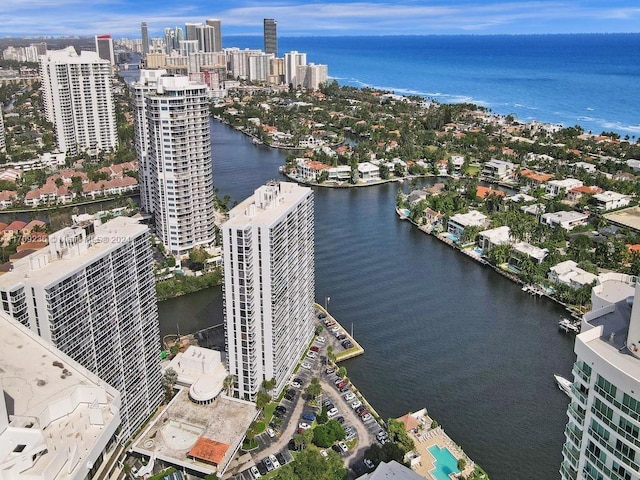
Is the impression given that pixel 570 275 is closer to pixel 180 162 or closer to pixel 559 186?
pixel 559 186

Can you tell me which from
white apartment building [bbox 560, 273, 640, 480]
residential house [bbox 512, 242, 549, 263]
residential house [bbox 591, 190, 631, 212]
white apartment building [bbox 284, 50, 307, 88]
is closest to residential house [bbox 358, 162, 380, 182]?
residential house [bbox 591, 190, 631, 212]

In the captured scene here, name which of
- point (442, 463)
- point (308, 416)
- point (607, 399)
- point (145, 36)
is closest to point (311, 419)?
point (308, 416)

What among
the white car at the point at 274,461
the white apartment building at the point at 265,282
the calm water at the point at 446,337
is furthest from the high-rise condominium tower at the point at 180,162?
the white car at the point at 274,461

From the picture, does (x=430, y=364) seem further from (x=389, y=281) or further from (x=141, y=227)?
(x=141, y=227)

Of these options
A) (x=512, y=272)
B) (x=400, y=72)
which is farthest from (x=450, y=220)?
(x=400, y=72)

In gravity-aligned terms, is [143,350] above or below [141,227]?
below

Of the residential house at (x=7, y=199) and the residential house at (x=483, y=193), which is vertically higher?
the residential house at (x=483, y=193)

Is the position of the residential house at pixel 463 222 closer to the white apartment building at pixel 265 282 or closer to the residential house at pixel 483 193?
the residential house at pixel 483 193
